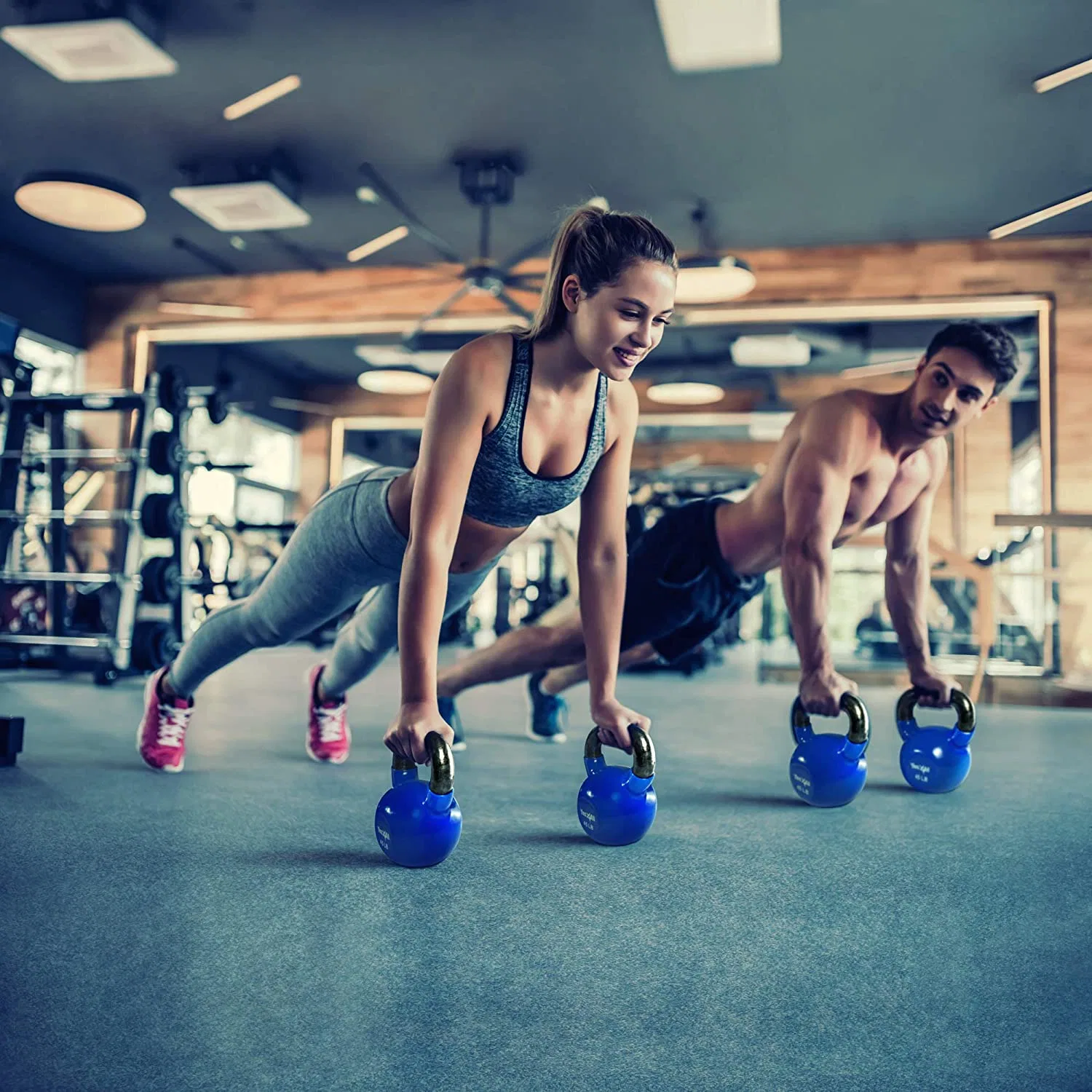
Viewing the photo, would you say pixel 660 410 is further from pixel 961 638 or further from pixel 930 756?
pixel 930 756

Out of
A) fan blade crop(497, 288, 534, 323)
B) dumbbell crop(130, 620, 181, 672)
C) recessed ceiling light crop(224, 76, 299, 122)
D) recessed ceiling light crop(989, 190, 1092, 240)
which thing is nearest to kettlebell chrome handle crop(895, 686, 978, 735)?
dumbbell crop(130, 620, 181, 672)

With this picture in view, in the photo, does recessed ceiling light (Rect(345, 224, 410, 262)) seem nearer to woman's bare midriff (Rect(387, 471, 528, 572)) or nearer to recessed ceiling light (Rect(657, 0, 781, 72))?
recessed ceiling light (Rect(657, 0, 781, 72))

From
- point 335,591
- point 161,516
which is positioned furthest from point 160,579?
point 335,591

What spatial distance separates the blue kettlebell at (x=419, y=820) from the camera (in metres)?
1.30

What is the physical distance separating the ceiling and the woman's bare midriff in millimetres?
2542

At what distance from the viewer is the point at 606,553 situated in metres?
1.58

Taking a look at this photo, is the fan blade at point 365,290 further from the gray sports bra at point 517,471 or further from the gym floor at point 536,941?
the gray sports bra at point 517,471

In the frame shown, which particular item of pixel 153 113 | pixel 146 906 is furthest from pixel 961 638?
pixel 146 906

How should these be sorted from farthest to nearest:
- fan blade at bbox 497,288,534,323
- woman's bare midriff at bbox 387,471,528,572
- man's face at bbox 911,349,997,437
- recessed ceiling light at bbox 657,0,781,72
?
fan blade at bbox 497,288,534,323 < recessed ceiling light at bbox 657,0,781,72 < man's face at bbox 911,349,997,437 < woman's bare midriff at bbox 387,471,528,572

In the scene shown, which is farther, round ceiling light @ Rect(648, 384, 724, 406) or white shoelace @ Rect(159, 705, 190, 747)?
round ceiling light @ Rect(648, 384, 724, 406)

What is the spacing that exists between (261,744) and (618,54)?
10.3 ft

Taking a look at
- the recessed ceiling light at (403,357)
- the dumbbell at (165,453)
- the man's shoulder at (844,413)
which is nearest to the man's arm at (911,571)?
the man's shoulder at (844,413)

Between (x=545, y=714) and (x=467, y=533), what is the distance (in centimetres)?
115

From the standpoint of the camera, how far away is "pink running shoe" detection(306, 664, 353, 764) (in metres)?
2.19
